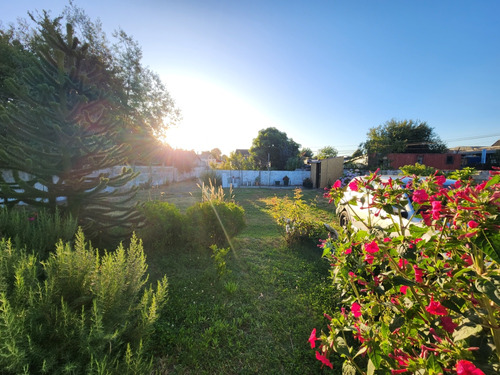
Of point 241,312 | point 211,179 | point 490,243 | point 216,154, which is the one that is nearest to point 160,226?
point 241,312

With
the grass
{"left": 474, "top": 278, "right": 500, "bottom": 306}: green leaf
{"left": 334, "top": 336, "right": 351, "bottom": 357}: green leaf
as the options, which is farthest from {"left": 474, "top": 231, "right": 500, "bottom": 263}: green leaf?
the grass

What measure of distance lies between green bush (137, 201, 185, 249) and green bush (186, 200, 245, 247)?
0.93 feet

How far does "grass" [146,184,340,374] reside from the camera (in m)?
A: 1.91

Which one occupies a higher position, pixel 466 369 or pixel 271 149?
pixel 271 149

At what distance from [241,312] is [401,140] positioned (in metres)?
29.0

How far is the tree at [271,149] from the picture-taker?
26297 mm

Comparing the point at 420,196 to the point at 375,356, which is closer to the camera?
the point at 375,356

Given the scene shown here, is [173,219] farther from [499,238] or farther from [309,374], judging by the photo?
[499,238]

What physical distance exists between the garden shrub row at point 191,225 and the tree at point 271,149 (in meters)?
21.8

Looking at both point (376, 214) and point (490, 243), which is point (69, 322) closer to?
point (376, 214)

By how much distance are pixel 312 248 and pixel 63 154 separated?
5.23 meters

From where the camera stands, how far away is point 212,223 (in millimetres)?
A: 4566

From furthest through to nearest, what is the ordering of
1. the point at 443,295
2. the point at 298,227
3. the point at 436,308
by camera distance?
the point at 298,227, the point at 443,295, the point at 436,308

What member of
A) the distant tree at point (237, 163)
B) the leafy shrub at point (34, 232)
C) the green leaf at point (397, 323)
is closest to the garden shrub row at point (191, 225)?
the leafy shrub at point (34, 232)
